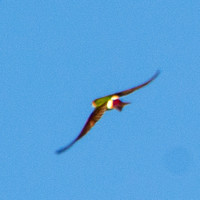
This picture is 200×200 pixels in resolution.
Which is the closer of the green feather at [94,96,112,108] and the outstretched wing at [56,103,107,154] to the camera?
the outstretched wing at [56,103,107,154]

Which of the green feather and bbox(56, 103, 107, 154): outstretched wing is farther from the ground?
the green feather

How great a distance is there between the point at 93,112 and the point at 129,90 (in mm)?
1107

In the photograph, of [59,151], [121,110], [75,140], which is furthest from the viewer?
[121,110]

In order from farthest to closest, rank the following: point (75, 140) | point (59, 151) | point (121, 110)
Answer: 1. point (121, 110)
2. point (75, 140)
3. point (59, 151)

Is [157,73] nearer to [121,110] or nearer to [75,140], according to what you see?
[121,110]

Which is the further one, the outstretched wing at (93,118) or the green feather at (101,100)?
the green feather at (101,100)

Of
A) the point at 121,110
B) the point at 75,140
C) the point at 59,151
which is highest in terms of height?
the point at 121,110

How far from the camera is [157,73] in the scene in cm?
1097

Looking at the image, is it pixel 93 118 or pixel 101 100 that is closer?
pixel 101 100

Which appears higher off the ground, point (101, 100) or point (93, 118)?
point (101, 100)

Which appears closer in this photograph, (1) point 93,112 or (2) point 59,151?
(2) point 59,151

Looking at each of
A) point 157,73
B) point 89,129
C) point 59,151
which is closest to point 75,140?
point 89,129

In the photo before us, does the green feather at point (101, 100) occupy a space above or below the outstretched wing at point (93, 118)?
above

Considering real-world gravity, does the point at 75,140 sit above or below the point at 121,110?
below
